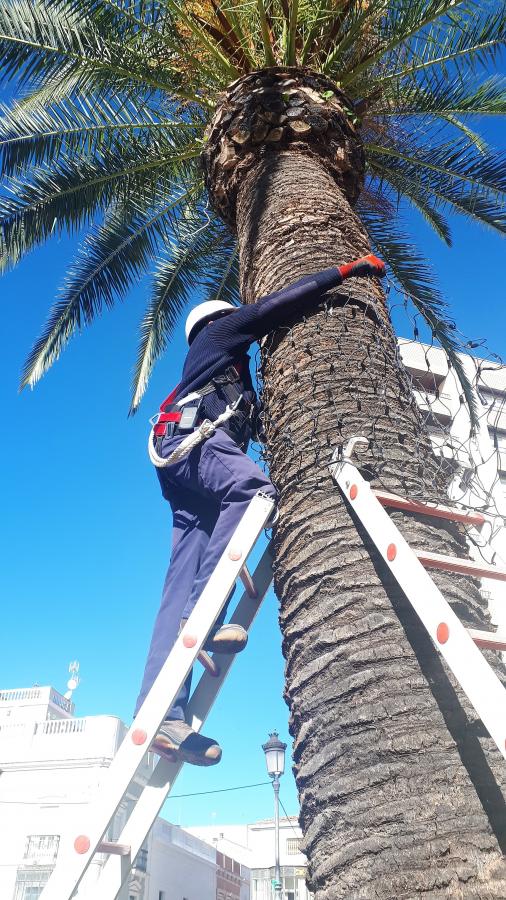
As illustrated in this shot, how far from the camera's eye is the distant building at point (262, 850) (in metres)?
29.3

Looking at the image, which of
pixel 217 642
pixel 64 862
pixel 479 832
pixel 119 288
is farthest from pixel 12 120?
pixel 479 832

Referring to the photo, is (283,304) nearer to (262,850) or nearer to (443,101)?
(443,101)

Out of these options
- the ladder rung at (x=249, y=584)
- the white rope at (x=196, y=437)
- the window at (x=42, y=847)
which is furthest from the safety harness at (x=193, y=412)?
the window at (x=42, y=847)

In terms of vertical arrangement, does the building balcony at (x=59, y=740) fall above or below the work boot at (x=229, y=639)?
above

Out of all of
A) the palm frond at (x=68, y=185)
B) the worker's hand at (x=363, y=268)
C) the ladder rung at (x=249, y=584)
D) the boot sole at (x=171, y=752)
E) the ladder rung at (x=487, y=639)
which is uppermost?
the palm frond at (x=68, y=185)

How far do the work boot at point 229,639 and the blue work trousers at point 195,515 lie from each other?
0.27 m

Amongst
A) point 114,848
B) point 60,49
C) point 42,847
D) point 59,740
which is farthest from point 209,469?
point 42,847

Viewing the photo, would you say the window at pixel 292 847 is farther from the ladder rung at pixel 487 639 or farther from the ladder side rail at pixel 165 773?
the ladder rung at pixel 487 639

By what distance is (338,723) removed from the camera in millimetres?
1959

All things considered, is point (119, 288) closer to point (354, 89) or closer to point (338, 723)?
point (354, 89)

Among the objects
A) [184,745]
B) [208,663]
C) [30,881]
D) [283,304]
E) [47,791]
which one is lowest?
[30,881]

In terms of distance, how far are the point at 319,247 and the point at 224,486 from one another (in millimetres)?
1349

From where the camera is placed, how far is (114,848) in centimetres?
211

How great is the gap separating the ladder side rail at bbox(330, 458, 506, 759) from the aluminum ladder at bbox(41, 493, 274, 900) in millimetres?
444
